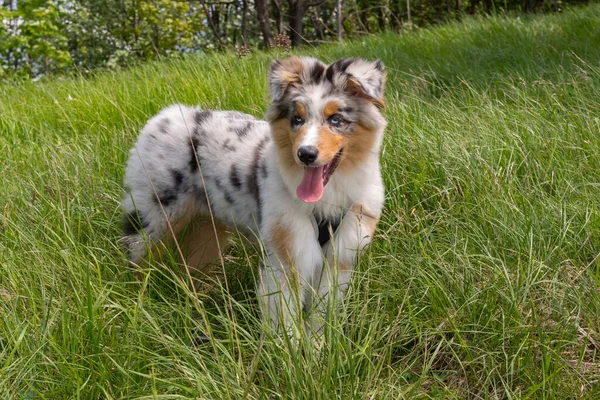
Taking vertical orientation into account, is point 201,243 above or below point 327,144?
below

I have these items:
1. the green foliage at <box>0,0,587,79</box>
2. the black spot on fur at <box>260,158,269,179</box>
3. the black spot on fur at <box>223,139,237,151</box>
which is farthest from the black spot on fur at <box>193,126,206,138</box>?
the green foliage at <box>0,0,587,79</box>

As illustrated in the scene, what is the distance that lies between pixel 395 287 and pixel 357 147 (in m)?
0.70

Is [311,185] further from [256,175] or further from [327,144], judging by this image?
[256,175]

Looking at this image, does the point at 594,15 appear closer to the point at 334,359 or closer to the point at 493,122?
the point at 493,122

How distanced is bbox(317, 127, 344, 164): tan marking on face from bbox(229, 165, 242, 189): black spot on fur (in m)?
0.75

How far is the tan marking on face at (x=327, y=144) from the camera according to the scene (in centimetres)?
275

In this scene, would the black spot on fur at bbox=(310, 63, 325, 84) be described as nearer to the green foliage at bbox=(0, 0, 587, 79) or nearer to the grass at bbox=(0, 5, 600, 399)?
the grass at bbox=(0, 5, 600, 399)

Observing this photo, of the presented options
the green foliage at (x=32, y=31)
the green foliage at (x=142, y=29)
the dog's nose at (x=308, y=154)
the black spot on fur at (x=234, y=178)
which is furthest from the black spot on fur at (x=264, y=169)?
the green foliage at (x=142, y=29)

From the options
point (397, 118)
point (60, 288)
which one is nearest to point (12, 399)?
point (60, 288)

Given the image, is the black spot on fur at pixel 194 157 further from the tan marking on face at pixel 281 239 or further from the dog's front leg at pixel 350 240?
the dog's front leg at pixel 350 240

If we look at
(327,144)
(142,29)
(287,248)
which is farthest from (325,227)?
(142,29)

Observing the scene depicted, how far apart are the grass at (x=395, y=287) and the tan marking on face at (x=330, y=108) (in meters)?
0.67

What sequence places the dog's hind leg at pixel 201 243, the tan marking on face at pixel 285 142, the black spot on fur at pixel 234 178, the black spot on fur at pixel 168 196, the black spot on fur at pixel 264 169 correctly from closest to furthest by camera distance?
1. the tan marking on face at pixel 285 142
2. the black spot on fur at pixel 264 169
3. the black spot on fur at pixel 234 178
4. the black spot on fur at pixel 168 196
5. the dog's hind leg at pixel 201 243

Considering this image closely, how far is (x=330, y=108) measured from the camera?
9.45 feet
